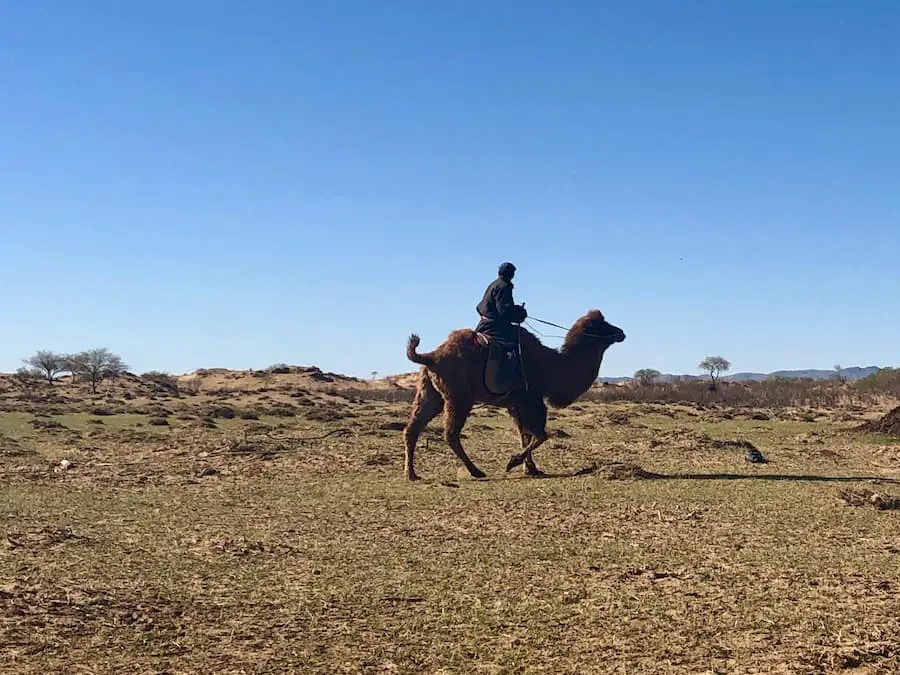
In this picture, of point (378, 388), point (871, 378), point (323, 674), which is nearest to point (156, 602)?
point (323, 674)

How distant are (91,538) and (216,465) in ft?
23.6

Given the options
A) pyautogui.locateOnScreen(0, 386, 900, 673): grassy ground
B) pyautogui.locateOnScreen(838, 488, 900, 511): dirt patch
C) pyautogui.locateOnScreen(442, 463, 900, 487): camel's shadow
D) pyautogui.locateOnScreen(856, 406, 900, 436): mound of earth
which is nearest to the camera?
pyautogui.locateOnScreen(0, 386, 900, 673): grassy ground

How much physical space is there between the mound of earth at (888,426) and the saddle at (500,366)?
1166 cm

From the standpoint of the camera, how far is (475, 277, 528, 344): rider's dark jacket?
15.2 m

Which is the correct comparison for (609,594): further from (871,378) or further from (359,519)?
(871,378)

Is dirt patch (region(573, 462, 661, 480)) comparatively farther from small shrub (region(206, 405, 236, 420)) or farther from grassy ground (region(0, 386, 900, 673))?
small shrub (region(206, 405, 236, 420))

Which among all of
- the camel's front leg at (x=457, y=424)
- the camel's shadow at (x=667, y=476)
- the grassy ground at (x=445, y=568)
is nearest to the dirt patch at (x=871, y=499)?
the grassy ground at (x=445, y=568)

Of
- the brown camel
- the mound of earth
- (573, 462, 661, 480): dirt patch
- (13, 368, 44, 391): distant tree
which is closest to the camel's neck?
the brown camel

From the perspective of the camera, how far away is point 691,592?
23.8 feet

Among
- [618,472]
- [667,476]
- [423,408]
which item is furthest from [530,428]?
[667,476]

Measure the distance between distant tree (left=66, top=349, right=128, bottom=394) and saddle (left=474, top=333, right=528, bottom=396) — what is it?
50.2 meters

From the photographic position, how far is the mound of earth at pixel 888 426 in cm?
2216

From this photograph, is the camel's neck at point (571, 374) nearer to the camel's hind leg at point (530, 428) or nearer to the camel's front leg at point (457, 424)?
the camel's hind leg at point (530, 428)

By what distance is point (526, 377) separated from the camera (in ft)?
A: 50.3
